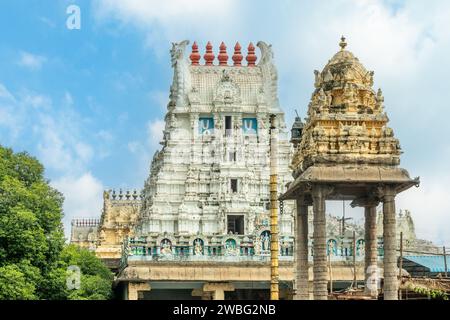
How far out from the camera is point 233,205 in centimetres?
5800

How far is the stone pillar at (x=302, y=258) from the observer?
2859 centimetres

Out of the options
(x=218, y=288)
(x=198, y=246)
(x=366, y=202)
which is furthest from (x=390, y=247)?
(x=198, y=246)

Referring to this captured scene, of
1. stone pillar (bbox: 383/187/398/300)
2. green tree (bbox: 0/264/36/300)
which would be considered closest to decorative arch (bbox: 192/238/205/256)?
green tree (bbox: 0/264/36/300)

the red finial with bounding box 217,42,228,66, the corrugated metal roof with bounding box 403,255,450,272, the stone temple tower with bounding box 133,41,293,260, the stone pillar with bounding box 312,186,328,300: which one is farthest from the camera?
the red finial with bounding box 217,42,228,66

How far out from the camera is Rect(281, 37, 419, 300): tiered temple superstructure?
1077 inches

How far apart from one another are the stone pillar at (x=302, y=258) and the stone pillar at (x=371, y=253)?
6.17 ft

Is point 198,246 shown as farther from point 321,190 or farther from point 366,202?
point 321,190

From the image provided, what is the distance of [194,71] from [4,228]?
28.4m

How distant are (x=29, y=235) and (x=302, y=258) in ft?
46.8

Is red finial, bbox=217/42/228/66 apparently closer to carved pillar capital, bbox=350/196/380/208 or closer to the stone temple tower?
the stone temple tower

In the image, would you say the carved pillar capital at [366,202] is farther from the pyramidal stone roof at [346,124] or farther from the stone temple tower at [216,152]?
the stone temple tower at [216,152]

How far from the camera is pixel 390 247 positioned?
90.0ft

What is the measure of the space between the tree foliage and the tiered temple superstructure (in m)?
13.5
